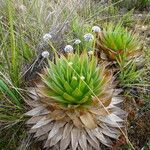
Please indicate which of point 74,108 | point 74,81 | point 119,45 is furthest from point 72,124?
point 119,45

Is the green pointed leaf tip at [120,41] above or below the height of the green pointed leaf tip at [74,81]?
below

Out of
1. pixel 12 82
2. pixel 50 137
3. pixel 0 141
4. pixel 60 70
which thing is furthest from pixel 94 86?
pixel 0 141

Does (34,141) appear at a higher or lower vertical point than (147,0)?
higher

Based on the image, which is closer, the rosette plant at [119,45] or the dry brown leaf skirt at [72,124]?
the dry brown leaf skirt at [72,124]

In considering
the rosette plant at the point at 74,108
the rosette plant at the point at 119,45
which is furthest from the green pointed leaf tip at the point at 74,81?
the rosette plant at the point at 119,45

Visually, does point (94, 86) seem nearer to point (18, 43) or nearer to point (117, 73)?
point (117, 73)

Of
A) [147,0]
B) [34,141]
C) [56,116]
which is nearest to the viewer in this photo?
[56,116]

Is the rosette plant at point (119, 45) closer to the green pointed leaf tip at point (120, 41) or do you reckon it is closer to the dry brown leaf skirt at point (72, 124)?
the green pointed leaf tip at point (120, 41)
